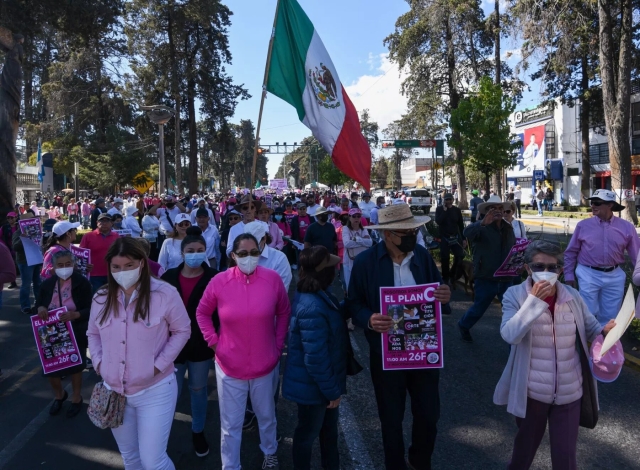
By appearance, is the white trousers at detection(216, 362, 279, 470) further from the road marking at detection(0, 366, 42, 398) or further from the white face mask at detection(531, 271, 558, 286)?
the road marking at detection(0, 366, 42, 398)

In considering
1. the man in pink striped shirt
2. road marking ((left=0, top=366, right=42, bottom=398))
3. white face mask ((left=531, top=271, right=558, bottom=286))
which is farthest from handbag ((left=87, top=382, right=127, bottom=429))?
the man in pink striped shirt

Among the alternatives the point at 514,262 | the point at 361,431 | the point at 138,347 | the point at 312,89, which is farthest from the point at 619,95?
the point at 138,347

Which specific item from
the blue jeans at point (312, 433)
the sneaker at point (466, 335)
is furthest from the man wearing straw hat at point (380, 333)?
the sneaker at point (466, 335)

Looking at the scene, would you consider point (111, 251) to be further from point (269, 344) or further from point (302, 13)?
point (302, 13)

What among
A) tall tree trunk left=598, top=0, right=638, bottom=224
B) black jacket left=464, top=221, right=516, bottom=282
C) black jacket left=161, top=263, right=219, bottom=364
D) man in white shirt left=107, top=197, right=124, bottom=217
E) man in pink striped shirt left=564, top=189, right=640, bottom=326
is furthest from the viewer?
tall tree trunk left=598, top=0, right=638, bottom=224

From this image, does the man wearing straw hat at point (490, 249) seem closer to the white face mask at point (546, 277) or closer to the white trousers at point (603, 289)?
the white trousers at point (603, 289)

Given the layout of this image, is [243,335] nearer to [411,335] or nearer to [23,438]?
[411,335]

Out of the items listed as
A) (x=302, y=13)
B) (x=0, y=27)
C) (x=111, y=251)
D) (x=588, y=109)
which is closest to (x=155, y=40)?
(x=0, y=27)

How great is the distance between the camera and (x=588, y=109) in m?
30.6

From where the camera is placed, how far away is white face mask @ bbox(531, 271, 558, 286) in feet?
→ 9.48

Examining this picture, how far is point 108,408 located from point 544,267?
2.65 meters

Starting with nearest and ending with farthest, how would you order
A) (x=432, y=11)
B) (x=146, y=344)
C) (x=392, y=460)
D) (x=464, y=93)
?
1. (x=146, y=344)
2. (x=392, y=460)
3. (x=432, y=11)
4. (x=464, y=93)

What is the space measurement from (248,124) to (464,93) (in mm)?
94720

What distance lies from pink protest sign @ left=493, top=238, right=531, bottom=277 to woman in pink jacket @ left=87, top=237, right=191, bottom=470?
426cm
